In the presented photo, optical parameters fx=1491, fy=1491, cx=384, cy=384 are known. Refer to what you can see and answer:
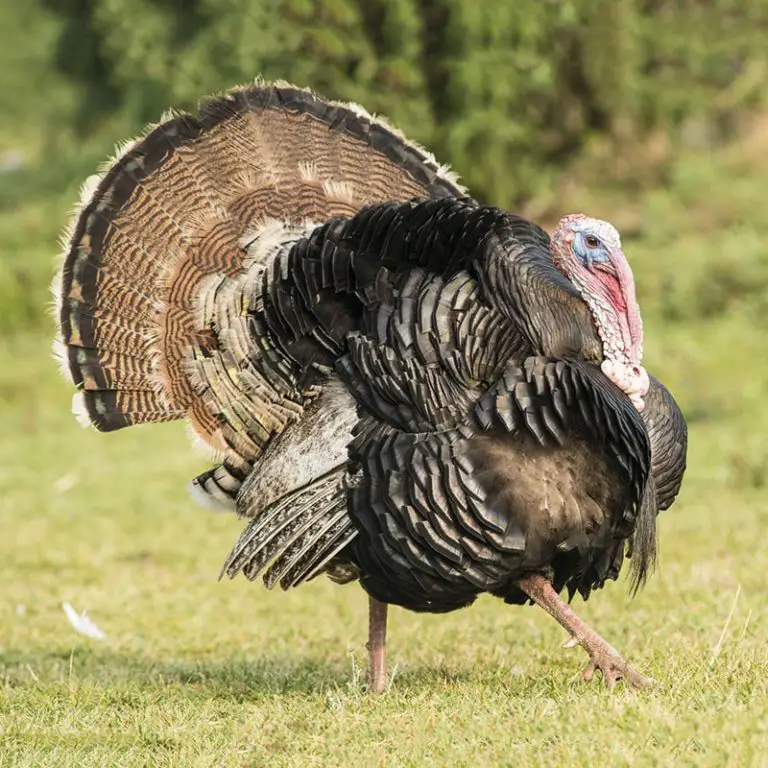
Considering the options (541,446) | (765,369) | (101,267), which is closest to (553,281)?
(541,446)

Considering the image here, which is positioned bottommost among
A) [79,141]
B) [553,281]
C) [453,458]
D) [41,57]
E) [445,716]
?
[445,716]

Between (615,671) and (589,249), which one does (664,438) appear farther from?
(615,671)

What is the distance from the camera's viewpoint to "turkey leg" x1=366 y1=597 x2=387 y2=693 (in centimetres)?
562

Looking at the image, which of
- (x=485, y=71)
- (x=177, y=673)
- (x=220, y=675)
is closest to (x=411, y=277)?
(x=220, y=675)

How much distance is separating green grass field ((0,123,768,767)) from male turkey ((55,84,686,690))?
47 cm

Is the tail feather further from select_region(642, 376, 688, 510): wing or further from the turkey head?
select_region(642, 376, 688, 510): wing

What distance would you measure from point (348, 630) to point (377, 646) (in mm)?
1724

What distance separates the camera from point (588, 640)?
16.4ft

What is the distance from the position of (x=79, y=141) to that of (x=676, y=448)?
682 inches

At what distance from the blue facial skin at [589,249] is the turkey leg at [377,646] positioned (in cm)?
155

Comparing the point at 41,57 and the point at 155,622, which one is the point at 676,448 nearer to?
the point at 155,622

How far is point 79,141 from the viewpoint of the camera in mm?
21234

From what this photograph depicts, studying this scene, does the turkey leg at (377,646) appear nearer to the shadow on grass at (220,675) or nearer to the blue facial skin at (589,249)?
the shadow on grass at (220,675)

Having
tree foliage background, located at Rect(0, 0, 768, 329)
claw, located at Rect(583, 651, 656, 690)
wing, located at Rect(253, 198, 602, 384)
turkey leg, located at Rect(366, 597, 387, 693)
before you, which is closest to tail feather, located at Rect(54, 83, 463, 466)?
wing, located at Rect(253, 198, 602, 384)
